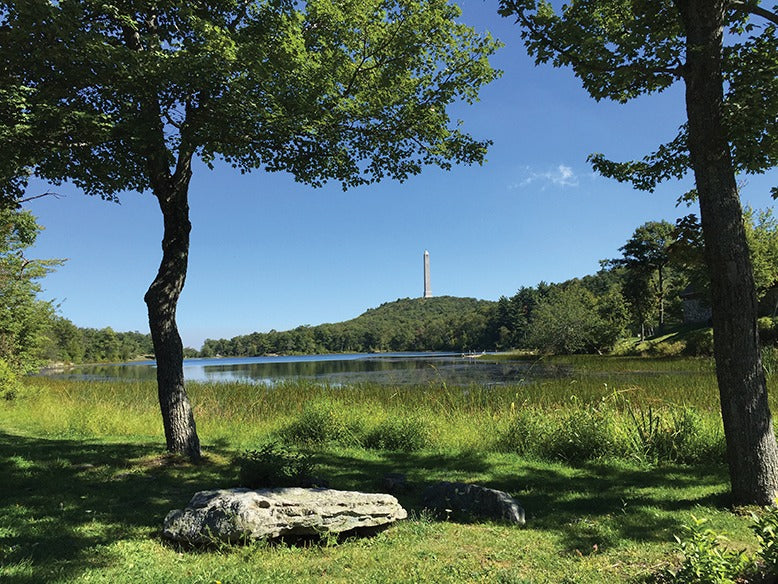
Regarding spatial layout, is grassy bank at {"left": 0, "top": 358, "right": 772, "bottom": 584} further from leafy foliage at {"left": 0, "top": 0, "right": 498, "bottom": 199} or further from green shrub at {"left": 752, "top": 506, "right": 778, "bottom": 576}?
leafy foliage at {"left": 0, "top": 0, "right": 498, "bottom": 199}

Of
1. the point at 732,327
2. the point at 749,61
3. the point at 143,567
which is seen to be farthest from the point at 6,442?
the point at 749,61

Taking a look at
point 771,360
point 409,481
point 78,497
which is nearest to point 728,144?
point 409,481

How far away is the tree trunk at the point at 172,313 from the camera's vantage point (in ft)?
23.1

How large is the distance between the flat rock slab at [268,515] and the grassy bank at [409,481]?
15 cm

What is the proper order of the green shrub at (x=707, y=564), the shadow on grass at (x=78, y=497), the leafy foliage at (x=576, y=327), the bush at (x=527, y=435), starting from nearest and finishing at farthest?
the green shrub at (x=707, y=564)
the shadow on grass at (x=78, y=497)
the bush at (x=527, y=435)
the leafy foliage at (x=576, y=327)

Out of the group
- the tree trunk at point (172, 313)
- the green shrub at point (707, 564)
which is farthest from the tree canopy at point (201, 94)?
the green shrub at point (707, 564)

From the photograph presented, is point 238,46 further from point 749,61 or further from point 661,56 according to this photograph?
point 749,61

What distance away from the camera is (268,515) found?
13.0 ft

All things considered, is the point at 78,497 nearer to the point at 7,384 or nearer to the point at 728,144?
the point at 728,144

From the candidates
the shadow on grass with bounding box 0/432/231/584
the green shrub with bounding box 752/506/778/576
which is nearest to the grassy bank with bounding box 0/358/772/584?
the shadow on grass with bounding box 0/432/231/584

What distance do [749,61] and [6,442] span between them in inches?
516

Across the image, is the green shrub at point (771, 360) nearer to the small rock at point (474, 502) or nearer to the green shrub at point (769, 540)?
the small rock at point (474, 502)

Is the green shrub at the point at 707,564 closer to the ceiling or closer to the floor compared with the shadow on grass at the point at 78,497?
closer to the ceiling

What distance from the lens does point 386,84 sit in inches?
284
